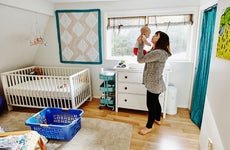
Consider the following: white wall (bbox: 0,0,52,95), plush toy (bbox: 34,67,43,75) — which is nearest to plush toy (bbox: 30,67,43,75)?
plush toy (bbox: 34,67,43,75)

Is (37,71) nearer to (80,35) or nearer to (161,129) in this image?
(80,35)

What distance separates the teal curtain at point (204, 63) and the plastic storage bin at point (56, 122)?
6.10 ft

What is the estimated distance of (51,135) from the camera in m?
2.09

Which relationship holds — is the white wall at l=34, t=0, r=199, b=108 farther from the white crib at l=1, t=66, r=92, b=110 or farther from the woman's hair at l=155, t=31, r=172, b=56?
the woman's hair at l=155, t=31, r=172, b=56

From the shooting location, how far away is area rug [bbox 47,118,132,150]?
6.46 feet

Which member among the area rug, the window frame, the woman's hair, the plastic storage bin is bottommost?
the area rug

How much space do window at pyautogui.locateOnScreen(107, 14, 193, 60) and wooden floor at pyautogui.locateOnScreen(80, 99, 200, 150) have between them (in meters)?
1.17

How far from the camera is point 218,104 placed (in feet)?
4.29

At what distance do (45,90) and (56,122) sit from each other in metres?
0.66

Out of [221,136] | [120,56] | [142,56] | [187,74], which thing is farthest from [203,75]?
[120,56]

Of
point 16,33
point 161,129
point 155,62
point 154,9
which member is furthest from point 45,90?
point 154,9

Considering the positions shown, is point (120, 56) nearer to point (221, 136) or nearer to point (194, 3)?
point (194, 3)

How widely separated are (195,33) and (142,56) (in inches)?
54.0

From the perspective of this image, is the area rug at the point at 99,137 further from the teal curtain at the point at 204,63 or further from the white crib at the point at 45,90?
the teal curtain at the point at 204,63
